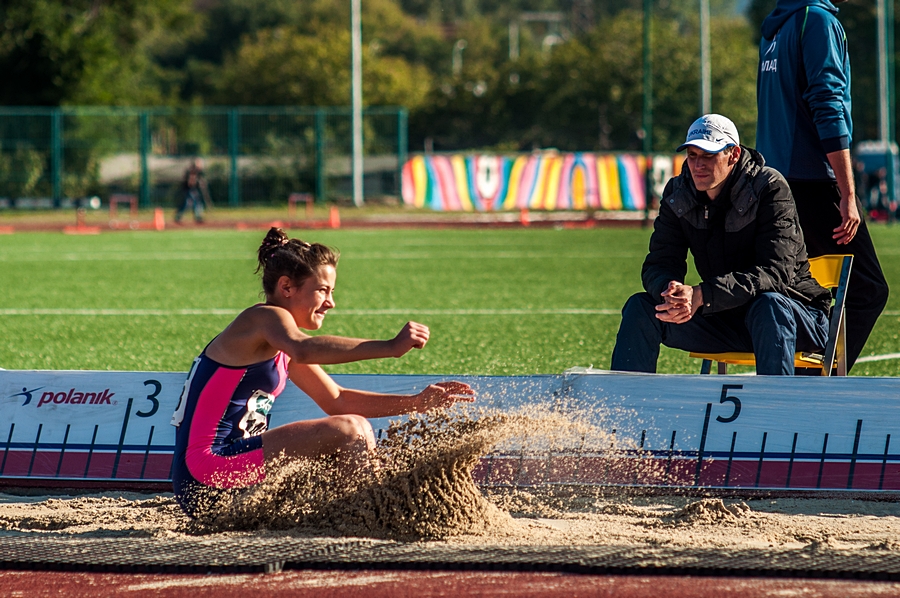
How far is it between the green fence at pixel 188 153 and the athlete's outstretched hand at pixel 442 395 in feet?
107

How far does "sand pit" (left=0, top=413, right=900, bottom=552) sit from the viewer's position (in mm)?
4121

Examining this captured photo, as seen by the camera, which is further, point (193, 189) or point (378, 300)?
point (193, 189)

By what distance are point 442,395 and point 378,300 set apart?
788cm

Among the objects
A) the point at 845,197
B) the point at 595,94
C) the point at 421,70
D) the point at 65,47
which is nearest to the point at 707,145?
the point at 845,197

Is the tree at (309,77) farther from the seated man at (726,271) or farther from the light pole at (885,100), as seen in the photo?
the seated man at (726,271)

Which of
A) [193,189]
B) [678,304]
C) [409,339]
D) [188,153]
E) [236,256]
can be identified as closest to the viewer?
[409,339]

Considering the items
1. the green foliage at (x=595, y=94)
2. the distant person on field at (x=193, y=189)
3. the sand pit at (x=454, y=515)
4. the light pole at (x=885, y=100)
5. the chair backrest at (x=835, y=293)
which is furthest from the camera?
the green foliage at (x=595, y=94)

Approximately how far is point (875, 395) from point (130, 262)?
14944mm

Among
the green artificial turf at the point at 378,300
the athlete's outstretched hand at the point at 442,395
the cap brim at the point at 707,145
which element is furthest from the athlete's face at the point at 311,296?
the green artificial turf at the point at 378,300

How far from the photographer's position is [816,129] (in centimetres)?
539

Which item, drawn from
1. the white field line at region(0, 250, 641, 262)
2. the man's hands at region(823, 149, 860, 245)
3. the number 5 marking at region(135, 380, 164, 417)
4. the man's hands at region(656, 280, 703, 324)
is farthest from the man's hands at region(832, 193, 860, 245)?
the white field line at region(0, 250, 641, 262)

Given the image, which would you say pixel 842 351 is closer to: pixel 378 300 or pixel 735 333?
pixel 735 333

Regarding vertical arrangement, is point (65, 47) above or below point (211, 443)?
above

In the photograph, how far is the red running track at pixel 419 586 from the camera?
3457mm
